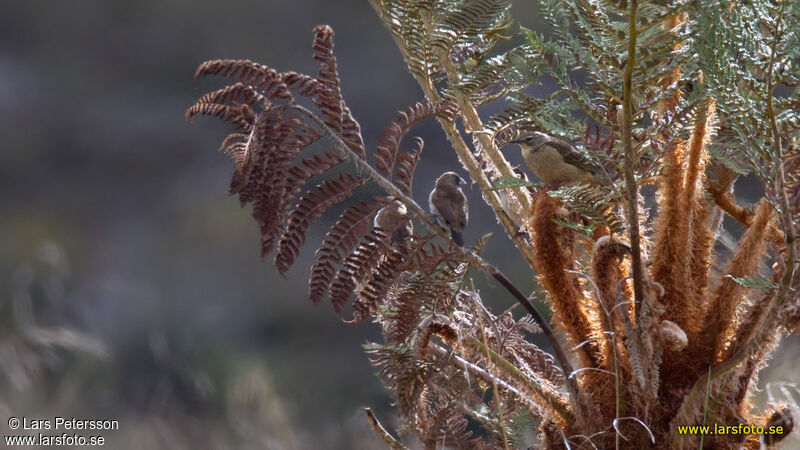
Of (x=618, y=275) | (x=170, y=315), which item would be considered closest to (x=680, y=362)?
(x=618, y=275)

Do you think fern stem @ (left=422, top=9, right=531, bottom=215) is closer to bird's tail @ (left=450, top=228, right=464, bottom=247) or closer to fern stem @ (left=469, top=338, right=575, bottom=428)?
bird's tail @ (left=450, top=228, right=464, bottom=247)

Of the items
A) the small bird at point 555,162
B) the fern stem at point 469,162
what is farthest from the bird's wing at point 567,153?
the fern stem at point 469,162

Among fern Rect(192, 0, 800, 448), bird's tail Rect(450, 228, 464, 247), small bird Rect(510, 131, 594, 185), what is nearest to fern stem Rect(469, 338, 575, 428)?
fern Rect(192, 0, 800, 448)

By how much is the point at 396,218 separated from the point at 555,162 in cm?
23

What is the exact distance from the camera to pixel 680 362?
2.48 feet

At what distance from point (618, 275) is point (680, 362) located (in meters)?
0.12

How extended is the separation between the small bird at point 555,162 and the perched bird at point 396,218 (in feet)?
0.66

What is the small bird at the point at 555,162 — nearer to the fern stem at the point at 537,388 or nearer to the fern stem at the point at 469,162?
the fern stem at the point at 469,162

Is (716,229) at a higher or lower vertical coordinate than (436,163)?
lower

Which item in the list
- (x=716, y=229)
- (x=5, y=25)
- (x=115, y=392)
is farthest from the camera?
(x=5, y=25)

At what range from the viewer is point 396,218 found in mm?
824

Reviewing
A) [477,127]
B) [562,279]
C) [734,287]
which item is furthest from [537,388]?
[477,127]

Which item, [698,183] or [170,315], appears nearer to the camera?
[698,183]

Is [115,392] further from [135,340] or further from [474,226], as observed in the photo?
[474,226]
